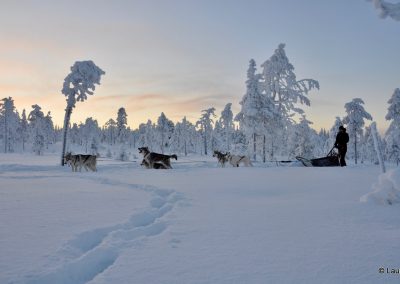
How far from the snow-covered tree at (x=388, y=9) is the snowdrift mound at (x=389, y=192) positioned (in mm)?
2794

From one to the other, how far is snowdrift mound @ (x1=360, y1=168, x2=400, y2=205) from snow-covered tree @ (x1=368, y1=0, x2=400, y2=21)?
2.79m

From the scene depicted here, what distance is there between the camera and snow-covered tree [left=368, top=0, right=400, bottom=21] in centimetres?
638

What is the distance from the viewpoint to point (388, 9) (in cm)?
640

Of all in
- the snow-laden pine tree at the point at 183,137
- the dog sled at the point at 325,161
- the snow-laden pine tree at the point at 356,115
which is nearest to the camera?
the dog sled at the point at 325,161

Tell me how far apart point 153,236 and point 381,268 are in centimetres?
236

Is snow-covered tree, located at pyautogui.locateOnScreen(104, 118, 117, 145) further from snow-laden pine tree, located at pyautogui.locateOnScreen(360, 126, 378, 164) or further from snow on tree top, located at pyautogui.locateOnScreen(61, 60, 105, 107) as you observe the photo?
snow on tree top, located at pyautogui.locateOnScreen(61, 60, 105, 107)

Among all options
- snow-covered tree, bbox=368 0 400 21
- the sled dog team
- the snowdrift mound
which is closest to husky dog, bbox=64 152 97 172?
the sled dog team

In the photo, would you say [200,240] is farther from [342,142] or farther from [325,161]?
[325,161]

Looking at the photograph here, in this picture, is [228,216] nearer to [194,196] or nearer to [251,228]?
[251,228]

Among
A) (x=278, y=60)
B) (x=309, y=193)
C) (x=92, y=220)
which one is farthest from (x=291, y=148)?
(x=92, y=220)

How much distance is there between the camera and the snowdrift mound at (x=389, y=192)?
Answer: 600 cm

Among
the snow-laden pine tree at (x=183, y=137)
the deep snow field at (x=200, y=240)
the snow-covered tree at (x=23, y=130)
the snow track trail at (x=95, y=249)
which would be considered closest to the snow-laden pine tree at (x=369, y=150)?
the snow-laden pine tree at (x=183, y=137)

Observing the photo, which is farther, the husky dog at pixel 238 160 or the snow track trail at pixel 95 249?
the husky dog at pixel 238 160

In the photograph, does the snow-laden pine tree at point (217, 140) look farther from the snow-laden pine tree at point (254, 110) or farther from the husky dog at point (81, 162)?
the husky dog at point (81, 162)
